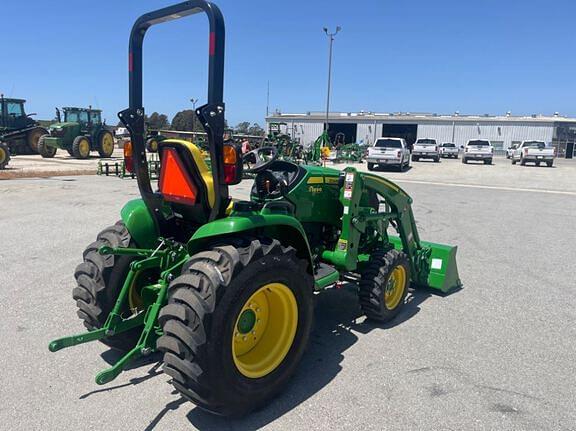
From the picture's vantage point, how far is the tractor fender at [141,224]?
3602 mm

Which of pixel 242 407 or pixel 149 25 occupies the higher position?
pixel 149 25

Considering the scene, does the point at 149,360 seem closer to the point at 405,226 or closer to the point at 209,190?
the point at 209,190

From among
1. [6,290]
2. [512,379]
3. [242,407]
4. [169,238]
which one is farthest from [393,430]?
[6,290]

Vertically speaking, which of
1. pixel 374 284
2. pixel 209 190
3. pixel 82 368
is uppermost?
pixel 209 190

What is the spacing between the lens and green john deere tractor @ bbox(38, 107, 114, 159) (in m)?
25.3

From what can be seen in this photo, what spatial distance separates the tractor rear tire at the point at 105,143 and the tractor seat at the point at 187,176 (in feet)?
83.5

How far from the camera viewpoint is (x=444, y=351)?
3941 mm

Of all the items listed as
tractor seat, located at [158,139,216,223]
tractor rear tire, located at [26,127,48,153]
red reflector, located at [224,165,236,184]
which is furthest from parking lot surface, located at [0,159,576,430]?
tractor rear tire, located at [26,127,48,153]

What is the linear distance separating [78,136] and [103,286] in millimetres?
25663

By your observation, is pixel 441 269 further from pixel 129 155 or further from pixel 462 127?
pixel 462 127

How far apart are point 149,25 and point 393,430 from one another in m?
3.23

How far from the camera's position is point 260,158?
434 cm

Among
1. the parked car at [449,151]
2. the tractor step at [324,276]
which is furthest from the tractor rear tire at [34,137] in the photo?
the parked car at [449,151]

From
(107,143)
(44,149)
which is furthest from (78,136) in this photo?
(44,149)
